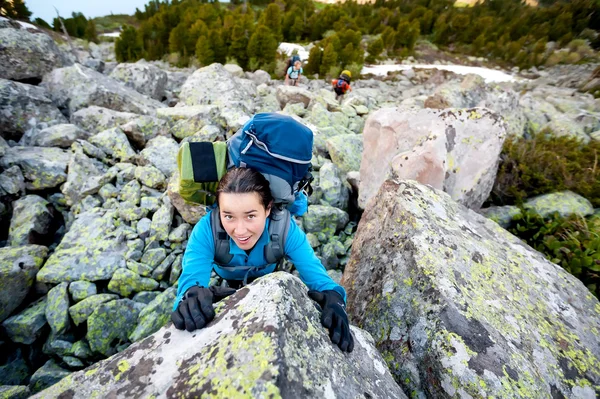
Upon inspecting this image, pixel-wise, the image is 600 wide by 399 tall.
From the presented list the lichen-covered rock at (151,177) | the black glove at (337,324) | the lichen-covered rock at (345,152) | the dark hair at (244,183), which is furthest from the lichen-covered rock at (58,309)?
the lichen-covered rock at (345,152)

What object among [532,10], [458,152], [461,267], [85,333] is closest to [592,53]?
[532,10]

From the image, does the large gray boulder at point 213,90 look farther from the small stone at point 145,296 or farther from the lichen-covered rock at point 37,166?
the small stone at point 145,296

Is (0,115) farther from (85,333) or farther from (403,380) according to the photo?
(403,380)

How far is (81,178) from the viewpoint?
4.80 m

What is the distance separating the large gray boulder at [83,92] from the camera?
23.4 feet

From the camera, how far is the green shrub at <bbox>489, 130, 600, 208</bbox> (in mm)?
5105

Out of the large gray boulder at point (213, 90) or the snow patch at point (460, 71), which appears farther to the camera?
the snow patch at point (460, 71)

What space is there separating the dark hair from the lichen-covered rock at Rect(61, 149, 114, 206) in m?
3.94

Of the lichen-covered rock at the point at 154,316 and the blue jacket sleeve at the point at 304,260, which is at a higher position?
the blue jacket sleeve at the point at 304,260

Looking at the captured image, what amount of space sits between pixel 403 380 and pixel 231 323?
1.54m

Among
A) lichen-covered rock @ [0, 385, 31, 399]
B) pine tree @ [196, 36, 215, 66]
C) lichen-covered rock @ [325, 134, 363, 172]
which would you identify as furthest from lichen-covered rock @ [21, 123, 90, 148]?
pine tree @ [196, 36, 215, 66]

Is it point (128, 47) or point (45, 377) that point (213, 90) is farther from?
point (128, 47)

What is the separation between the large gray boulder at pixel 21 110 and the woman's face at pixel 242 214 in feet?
22.3

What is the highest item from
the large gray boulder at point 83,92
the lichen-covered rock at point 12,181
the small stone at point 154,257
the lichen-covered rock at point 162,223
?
the large gray boulder at point 83,92
